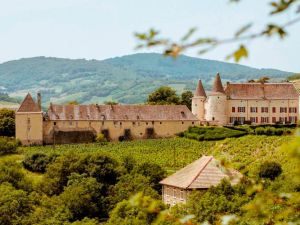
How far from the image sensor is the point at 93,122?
76562 millimetres

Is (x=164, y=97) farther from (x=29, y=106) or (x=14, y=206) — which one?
(x=14, y=206)

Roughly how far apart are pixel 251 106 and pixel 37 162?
94.8ft

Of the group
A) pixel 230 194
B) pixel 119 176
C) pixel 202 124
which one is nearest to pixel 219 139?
pixel 202 124

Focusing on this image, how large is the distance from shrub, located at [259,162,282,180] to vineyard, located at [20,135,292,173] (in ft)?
13.5

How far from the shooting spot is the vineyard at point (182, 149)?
193 feet

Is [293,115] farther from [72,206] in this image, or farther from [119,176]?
[72,206]

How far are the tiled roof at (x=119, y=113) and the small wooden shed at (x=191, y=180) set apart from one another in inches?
1226

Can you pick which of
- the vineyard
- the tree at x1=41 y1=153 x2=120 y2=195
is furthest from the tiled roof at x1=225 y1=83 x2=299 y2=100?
the tree at x1=41 y1=153 x2=120 y2=195

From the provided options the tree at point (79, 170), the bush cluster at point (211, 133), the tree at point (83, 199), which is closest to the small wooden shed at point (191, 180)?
the tree at point (83, 199)

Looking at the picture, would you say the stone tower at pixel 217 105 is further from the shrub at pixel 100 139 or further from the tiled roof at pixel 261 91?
the shrub at pixel 100 139

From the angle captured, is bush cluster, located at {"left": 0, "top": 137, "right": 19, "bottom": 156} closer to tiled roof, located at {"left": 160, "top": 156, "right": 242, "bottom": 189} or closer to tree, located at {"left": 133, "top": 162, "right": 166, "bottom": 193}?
tree, located at {"left": 133, "top": 162, "right": 166, "bottom": 193}

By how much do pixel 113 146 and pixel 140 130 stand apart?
7867mm

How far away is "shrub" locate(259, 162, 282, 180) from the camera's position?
48688 mm

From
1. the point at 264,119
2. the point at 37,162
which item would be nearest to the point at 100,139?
the point at 37,162
